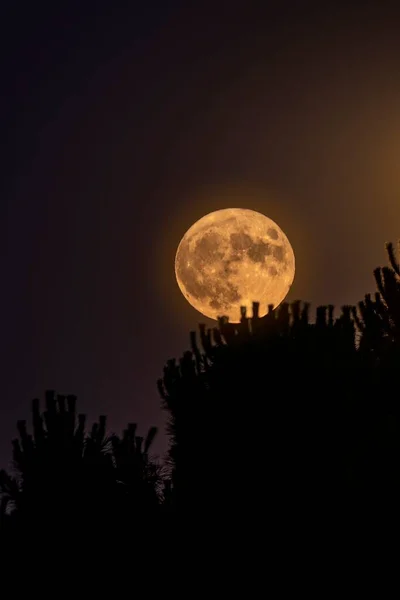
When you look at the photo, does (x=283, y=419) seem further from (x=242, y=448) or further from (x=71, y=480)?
(x=71, y=480)

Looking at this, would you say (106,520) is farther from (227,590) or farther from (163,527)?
(227,590)

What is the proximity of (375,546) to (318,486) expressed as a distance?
848mm

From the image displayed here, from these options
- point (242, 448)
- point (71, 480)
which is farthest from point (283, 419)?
point (71, 480)

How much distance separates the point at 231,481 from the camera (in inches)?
356

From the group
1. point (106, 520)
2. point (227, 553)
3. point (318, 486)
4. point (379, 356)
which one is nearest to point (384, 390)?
point (379, 356)

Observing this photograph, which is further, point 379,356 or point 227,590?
point 379,356

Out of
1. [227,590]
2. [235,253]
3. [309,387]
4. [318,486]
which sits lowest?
[227,590]

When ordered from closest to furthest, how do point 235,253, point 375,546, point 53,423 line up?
point 375,546
point 53,423
point 235,253

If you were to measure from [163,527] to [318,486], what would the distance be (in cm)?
241

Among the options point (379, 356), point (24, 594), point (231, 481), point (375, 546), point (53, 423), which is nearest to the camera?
point (375, 546)

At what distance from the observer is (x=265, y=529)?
865 cm

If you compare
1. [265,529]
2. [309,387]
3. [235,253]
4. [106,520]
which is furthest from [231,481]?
[235,253]

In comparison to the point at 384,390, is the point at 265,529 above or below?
below

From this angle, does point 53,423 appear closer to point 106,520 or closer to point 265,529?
point 106,520
